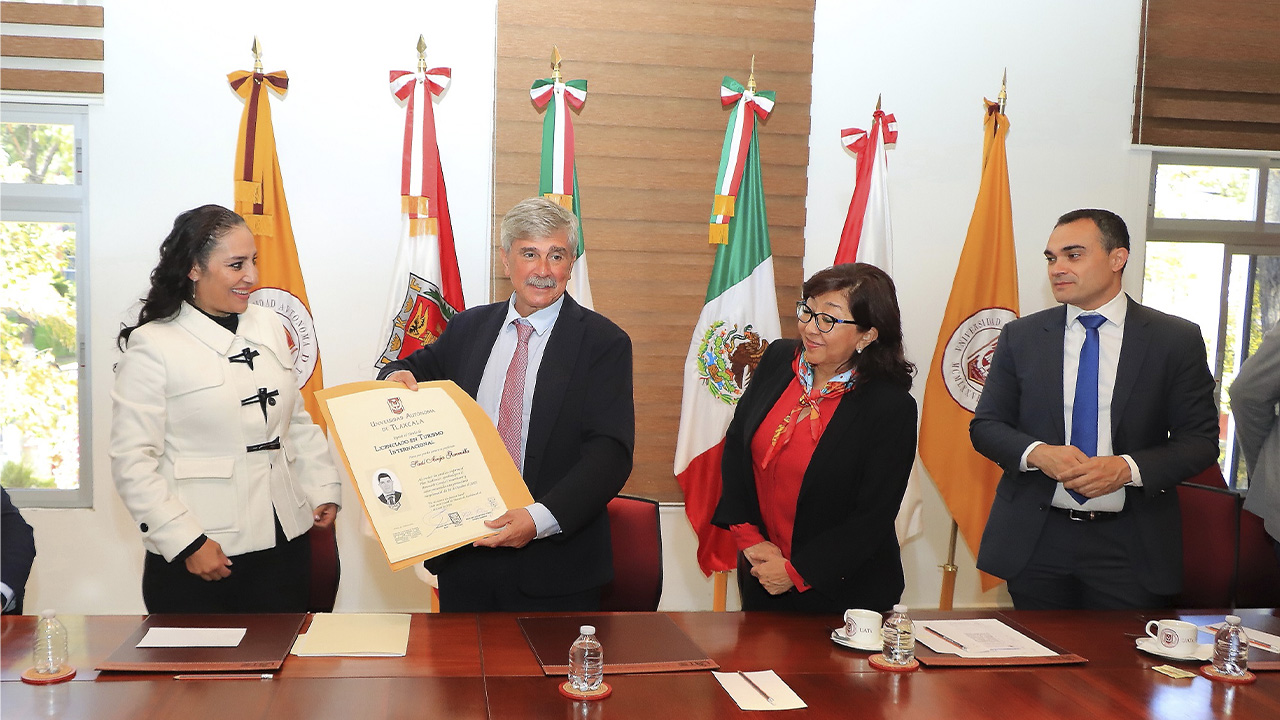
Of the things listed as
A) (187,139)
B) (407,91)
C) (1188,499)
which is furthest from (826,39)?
(187,139)

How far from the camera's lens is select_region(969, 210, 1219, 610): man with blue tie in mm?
2576

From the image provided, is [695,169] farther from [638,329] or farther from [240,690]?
[240,690]

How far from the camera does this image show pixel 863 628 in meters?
1.93

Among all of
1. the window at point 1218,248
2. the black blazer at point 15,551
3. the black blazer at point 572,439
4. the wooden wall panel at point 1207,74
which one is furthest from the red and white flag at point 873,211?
the black blazer at point 15,551

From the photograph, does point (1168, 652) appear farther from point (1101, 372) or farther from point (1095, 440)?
point (1101, 372)

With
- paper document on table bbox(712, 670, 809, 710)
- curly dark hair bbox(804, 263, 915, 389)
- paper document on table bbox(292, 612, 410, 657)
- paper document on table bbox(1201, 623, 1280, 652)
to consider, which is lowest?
paper document on table bbox(1201, 623, 1280, 652)

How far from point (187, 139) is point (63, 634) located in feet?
9.42

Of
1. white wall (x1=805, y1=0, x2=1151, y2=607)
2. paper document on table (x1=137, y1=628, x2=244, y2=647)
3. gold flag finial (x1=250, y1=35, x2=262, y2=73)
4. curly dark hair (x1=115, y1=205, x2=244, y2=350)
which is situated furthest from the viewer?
white wall (x1=805, y1=0, x2=1151, y2=607)

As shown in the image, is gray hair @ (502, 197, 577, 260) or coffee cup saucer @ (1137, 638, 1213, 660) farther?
gray hair @ (502, 197, 577, 260)

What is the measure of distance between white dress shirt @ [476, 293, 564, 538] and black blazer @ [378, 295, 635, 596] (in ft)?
0.06

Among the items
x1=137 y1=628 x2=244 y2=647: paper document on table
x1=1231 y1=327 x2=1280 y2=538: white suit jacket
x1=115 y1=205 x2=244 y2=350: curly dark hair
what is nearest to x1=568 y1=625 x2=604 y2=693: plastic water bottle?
x1=137 y1=628 x2=244 y2=647: paper document on table

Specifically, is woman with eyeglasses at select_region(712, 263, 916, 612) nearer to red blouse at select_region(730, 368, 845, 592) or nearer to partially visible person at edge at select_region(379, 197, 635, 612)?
red blouse at select_region(730, 368, 845, 592)

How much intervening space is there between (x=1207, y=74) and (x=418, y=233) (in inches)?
154

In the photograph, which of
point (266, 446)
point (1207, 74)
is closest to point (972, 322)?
point (1207, 74)
